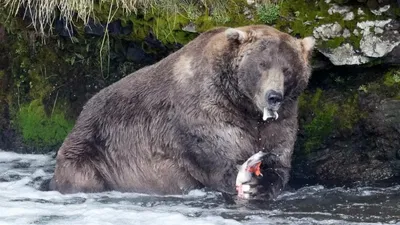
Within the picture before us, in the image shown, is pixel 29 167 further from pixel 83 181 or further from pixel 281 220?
pixel 281 220

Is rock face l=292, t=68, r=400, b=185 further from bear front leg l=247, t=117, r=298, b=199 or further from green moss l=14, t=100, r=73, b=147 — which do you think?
green moss l=14, t=100, r=73, b=147

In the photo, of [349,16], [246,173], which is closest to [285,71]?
[246,173]

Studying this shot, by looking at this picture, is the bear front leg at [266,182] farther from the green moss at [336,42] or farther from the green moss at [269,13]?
the green moss at [269,13]

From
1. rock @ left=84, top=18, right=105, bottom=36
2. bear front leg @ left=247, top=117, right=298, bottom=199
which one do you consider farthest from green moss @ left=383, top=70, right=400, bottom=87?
rock @ left=84, top=18, right=105, bottom=36

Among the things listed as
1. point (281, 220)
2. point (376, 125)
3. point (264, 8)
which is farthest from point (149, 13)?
point (281, 220)

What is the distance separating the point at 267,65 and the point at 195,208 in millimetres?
1463

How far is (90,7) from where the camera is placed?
1056cm

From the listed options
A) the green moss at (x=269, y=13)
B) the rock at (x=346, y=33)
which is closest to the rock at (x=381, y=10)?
the rock at (x=346, y=33)

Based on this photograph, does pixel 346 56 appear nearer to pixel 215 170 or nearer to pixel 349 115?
pixel 349 115

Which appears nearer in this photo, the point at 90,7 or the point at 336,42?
the point at 336,42

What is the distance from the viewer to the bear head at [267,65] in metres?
8.55

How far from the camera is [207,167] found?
29.2 ft

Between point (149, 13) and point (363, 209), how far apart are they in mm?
3552

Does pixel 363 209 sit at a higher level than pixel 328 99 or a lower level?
lower
